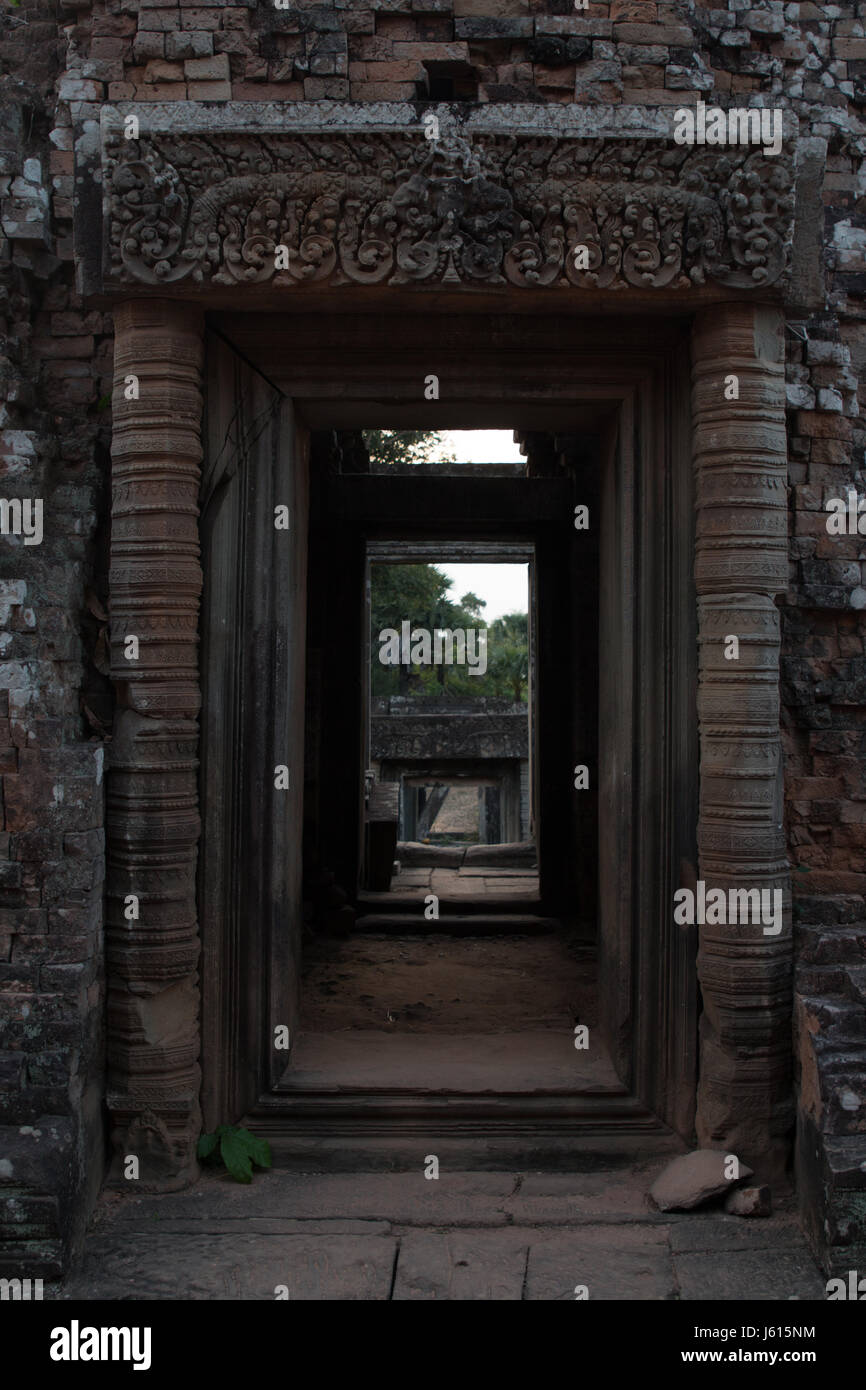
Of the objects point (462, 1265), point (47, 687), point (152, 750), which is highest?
point (47, 687)

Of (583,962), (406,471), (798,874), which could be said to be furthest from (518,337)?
(406,471)

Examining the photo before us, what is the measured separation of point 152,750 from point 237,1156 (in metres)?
1.61

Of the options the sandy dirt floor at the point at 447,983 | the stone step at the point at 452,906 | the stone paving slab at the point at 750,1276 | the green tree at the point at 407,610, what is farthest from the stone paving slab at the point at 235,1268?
the green tree at the point at 407,610

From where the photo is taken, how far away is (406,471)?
10.0m

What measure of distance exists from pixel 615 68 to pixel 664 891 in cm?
327


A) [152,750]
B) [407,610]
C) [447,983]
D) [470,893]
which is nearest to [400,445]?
[407,610]

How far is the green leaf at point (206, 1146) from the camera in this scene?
4250mm

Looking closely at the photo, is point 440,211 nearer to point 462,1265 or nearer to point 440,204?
point 440,204

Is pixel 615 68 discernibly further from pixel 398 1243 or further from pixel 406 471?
pixel 406 471

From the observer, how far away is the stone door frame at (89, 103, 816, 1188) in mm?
4039

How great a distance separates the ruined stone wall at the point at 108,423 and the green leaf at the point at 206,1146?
0.42 metres

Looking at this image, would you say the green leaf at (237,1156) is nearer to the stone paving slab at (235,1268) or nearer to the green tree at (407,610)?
the stone paving slab at (235,1268)

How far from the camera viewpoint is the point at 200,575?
4.29 meters

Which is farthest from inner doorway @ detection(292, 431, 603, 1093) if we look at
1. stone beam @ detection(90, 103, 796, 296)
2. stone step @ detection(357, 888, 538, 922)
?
stone beam @ detection(90, 103, 796, 296)
